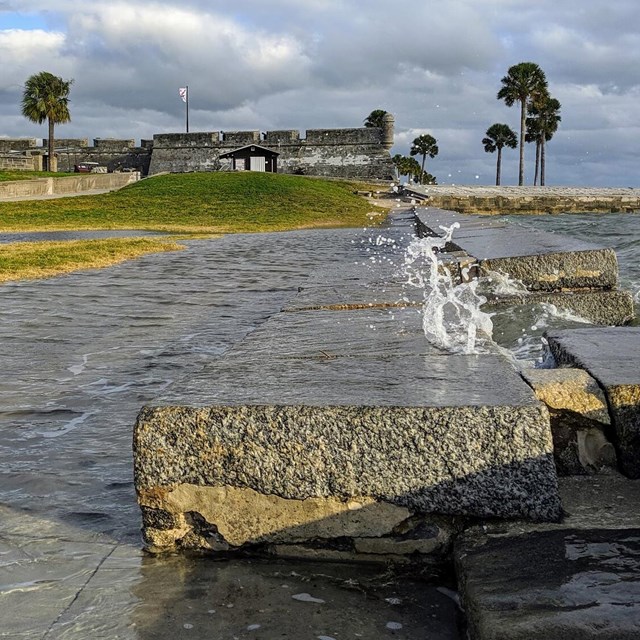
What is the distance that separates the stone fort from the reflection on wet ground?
1818 inches

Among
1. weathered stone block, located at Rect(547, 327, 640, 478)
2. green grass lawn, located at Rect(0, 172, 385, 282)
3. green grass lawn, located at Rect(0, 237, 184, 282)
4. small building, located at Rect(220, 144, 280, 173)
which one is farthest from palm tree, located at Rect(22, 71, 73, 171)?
weathered stone block, located at Rect(547, 327, 640, 478)

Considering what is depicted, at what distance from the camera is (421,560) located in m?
2.06

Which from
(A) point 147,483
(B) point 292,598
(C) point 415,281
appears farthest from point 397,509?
(C) point 415,281

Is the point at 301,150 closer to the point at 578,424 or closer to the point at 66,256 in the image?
the point at 66,256

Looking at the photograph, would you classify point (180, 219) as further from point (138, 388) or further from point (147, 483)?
point (147, 483)

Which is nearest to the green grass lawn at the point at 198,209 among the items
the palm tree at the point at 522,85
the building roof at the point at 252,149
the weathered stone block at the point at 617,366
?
the weathered stone block at the point at 617,366

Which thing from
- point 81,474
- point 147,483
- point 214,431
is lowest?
point 81,474

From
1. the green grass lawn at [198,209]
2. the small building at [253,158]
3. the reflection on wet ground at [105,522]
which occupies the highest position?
the small building at [253,158]

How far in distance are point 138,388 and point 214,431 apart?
6.67ft

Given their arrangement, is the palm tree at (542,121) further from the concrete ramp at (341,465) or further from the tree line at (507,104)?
the concrete ramp at (341,465)

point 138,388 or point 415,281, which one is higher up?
point 415,281

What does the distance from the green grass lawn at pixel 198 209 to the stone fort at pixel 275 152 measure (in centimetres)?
1592

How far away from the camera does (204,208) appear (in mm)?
27219

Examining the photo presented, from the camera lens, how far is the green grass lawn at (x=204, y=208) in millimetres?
22423
